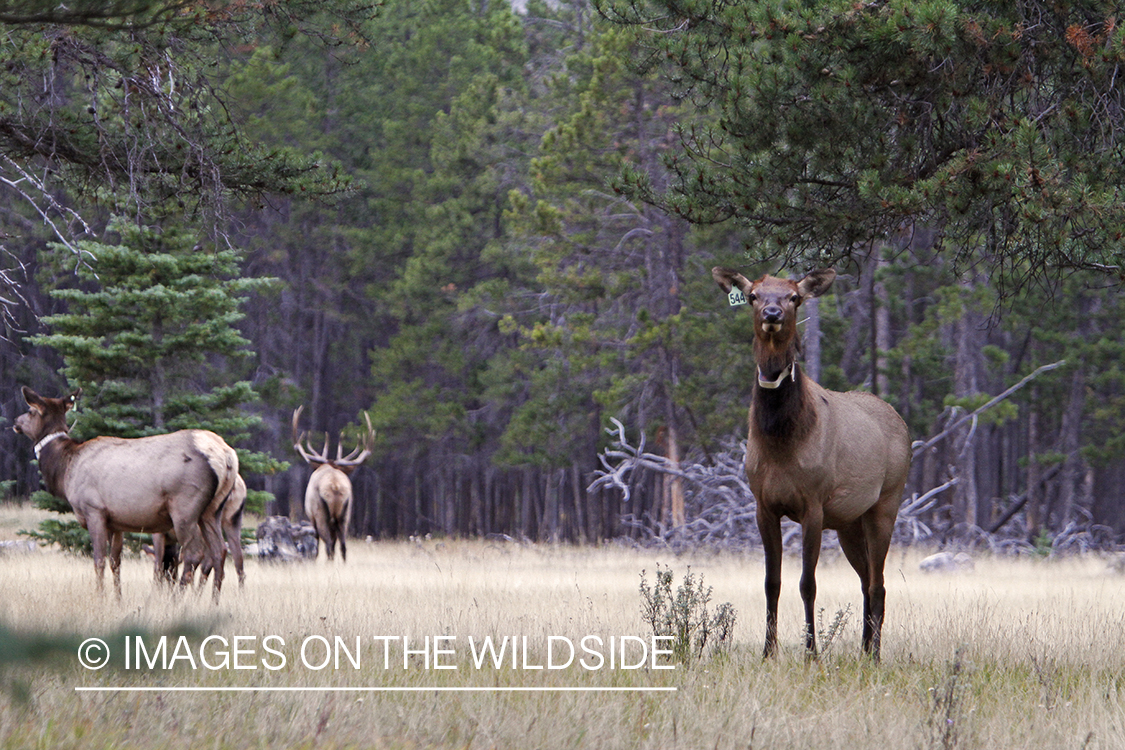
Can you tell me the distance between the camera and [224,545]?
36.1ft

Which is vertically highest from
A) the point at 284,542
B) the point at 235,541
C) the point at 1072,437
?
the point at 1072,437

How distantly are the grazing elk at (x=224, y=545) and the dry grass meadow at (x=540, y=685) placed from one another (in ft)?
2.01

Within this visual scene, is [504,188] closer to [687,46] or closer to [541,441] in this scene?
[541,441]

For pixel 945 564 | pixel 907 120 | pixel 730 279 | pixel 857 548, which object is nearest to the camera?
pixel 730 279

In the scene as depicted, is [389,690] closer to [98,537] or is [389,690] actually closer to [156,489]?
[156,489]

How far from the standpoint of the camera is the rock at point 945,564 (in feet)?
52.3

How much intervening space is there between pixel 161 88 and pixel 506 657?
5.19m

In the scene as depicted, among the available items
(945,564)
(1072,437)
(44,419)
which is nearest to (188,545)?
(44,419)

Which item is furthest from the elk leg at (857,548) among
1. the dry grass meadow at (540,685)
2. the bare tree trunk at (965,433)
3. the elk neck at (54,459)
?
the bare tree trunk at (965,433)

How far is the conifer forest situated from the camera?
23.1ft

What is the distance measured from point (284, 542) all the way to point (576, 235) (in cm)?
850

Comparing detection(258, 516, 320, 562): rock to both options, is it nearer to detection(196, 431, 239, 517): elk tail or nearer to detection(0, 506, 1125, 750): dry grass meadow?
detection(196, 431, 239, 517): elk tail

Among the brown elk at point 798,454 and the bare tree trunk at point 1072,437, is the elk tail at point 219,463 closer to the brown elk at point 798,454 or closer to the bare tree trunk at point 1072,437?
the brown elk at point 798,454

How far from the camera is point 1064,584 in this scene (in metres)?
13.6
